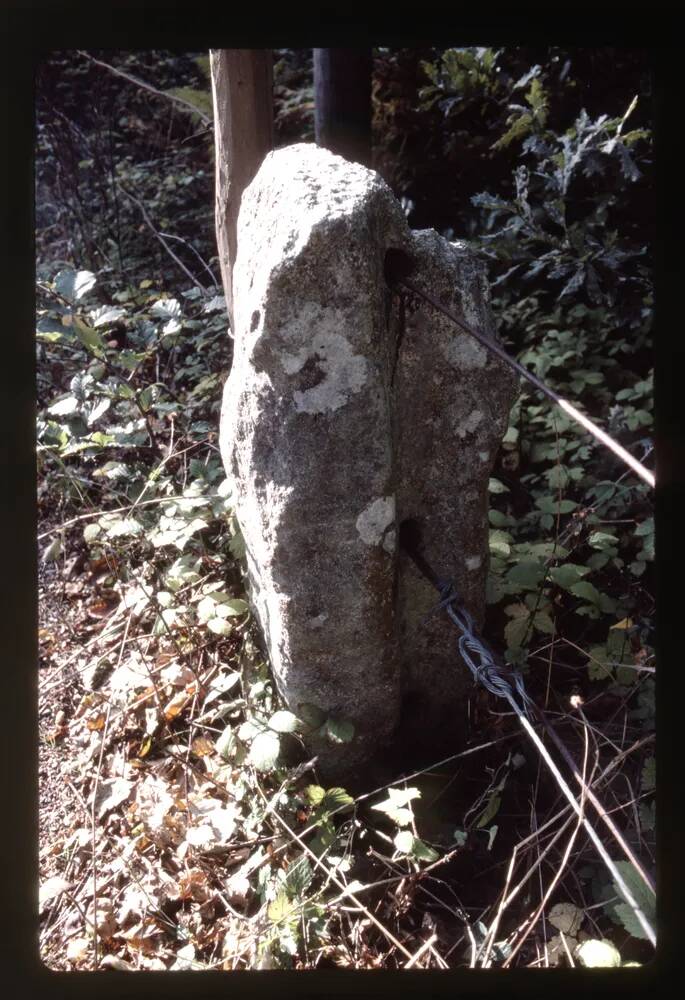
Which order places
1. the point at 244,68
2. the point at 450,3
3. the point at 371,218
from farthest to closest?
the point at 244,68, the point at 371,218, the point at 450,3

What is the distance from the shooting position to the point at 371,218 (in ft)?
3.46

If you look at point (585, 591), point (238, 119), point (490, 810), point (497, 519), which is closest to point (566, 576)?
point (585, 591)

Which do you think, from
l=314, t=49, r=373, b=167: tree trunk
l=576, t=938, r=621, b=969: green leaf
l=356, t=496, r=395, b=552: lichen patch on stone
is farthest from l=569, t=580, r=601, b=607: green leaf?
l=314, t=49, r=373, b=167: tree trunk

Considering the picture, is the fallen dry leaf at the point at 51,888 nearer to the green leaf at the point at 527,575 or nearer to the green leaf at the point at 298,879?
the green leaf at the point at 298,879

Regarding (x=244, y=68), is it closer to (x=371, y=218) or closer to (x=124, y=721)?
(x=371, y=218)

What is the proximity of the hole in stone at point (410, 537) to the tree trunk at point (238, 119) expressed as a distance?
1.04 meters

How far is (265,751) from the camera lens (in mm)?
1186

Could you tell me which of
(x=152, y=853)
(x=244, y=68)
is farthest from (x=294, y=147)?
(x=152, y=853)

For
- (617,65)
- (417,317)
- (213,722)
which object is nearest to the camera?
(417,317)

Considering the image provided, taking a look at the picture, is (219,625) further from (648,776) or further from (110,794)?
(648,776)

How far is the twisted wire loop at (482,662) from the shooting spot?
40.3 inches

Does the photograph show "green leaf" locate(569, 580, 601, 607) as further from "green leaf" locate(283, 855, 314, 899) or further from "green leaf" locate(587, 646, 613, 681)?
"green leaf" locate(283, 855, 314, 899)

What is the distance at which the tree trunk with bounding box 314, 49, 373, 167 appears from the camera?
219 cm

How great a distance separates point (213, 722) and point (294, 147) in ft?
3.72
